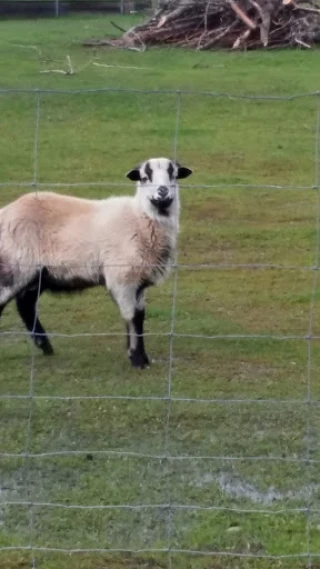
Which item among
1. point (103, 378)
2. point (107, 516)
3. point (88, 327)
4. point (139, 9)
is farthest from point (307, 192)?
point (139, 9)

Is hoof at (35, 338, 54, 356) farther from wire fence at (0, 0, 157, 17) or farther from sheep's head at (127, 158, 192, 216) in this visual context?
wire fence at (0, 0, 157, 17)

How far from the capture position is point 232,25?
23.4 metres

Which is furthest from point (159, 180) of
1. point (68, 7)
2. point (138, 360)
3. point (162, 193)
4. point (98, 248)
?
point (68, 7)

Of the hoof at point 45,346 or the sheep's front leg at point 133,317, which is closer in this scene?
the sheep's front leg at point 133,317

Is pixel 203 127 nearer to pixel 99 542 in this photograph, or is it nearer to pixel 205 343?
pixel 205 343

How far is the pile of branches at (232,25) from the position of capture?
22281 millimetres

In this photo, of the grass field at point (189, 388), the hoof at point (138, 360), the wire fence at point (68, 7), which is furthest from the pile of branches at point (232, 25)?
the hoof at point (138, 360)

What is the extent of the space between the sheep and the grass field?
36 centimetres

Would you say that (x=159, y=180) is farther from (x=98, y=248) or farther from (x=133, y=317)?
(x=133, y=317)

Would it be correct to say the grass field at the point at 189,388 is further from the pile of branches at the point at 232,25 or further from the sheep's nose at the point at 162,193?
the pile of branches at the point at 232,25

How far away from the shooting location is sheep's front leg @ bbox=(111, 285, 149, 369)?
27.2 feet

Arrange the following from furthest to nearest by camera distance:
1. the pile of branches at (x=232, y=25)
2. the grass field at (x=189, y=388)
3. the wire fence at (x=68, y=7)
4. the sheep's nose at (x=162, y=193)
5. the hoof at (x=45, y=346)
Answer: the wire fence at (x=68, y=7) → the pile of branches at (x=232, y=25) → the hoof at (x=45, y=346) → the sheep's nose at (x=162, y=193) → the grass field at (x=189, y=388)

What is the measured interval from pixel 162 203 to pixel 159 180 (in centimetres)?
15

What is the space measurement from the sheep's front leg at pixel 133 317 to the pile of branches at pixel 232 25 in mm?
14328
